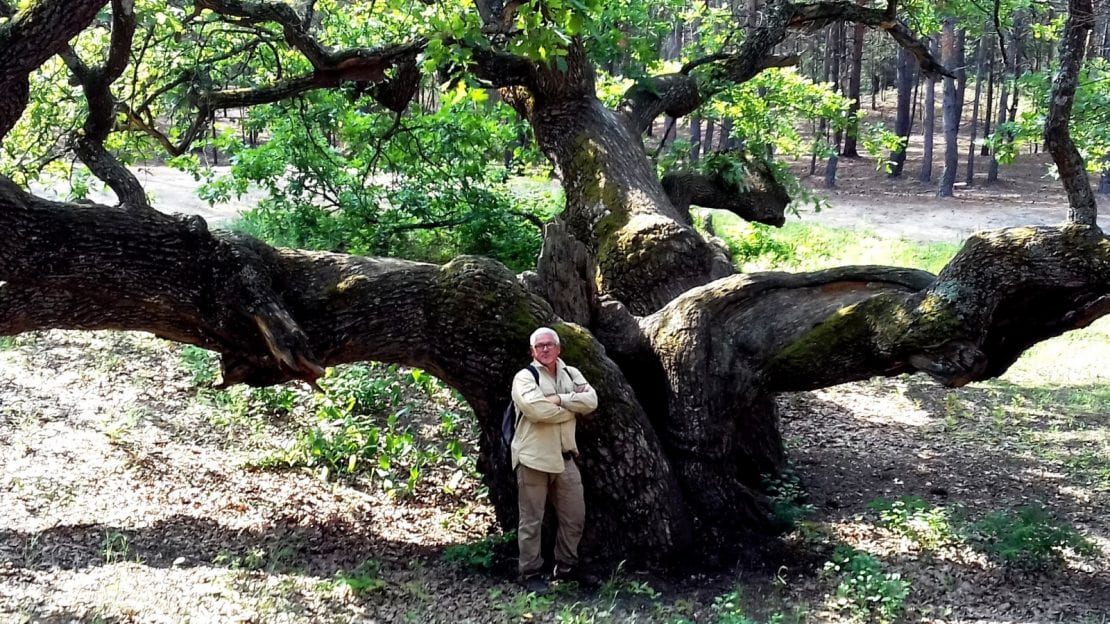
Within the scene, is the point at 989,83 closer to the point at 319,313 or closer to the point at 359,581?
the point at 319,313

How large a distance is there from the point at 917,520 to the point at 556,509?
2.57 metres

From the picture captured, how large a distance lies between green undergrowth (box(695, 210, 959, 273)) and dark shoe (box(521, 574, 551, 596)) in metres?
10.2

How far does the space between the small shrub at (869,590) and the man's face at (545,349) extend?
215 centimetres

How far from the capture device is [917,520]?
6.54 metres

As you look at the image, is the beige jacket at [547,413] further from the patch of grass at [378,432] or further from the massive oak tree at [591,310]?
the patch of grass at [378,432]

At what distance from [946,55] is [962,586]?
24.8 metres

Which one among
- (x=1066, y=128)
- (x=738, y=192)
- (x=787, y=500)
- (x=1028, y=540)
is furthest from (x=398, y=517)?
(x=1066, y=128)

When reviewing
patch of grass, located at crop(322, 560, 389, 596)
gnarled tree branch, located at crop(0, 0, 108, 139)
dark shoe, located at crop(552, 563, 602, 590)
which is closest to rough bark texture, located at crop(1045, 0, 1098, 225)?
dark shoe, located at crop(552, 563, 602, 590)

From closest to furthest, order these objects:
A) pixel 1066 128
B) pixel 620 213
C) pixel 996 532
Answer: pixel 1066 128, pixel 996 532, pixel 620 213

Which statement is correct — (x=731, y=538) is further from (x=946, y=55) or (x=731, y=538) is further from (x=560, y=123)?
(x=946, y=55)

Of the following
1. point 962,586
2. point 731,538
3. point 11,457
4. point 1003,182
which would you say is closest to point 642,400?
point 731,538

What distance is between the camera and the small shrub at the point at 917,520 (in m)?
6.33

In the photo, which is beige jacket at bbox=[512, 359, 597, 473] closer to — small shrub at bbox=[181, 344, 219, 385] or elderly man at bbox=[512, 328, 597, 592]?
elderly man at bbox=[512, 328, 597, 592]

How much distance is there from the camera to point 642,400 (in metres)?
6.72
